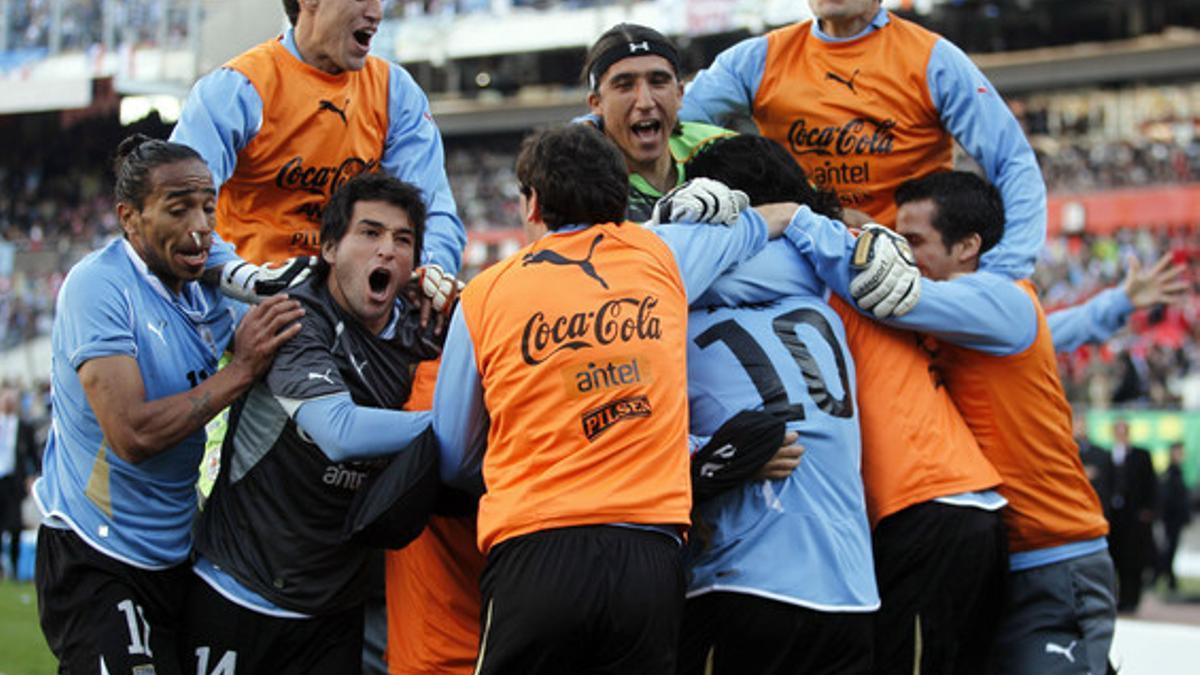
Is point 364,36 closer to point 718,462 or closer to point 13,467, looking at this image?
point 718,462

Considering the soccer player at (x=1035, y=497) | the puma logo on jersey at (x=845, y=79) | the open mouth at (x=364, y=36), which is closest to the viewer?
the soccer player at (x=1035, y=497)

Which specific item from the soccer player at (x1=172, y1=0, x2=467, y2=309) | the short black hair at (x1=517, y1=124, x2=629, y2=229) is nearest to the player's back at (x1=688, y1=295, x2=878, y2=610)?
the short black hair at (x1=517, y1=124, x2=629, y2=229)

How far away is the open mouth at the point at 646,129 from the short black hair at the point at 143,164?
1.53 m

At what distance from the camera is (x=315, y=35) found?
5.31m

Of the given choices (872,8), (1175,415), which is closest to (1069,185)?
(1175,415)

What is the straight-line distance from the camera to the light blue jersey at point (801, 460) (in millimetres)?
4000

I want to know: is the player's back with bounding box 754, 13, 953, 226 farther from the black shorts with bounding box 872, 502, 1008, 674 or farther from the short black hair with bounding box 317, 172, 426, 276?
the short black hair with bounding box 317, 172, 426, 276

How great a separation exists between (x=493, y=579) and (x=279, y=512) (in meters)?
0.91

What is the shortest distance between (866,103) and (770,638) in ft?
8.20

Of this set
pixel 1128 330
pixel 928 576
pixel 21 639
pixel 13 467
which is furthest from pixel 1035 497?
pixel 1128 330

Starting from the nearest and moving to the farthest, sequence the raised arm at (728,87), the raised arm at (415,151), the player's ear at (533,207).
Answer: the player's ear at (533,207) < the raised arm at (415,151) < the raised arm at (728,87)

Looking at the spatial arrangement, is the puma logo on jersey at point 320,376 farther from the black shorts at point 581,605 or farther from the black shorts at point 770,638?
the black shorts at point 770,638

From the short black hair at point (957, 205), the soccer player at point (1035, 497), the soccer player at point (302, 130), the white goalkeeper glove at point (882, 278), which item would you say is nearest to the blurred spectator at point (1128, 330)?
the short black hair at point (957, 205)

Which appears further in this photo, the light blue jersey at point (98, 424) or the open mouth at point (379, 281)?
the open mouth at point (379, 281)
